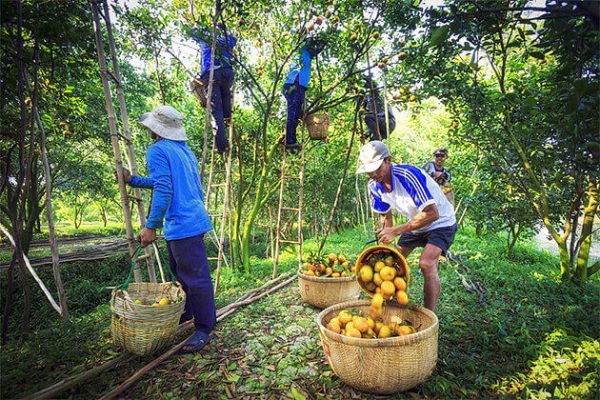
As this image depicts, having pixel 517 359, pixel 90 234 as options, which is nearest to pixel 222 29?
pixel 517 359

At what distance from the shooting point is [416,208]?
300 centimetres

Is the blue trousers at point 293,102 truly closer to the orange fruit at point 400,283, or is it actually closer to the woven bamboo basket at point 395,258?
the woven bamboo basket at point 395,258

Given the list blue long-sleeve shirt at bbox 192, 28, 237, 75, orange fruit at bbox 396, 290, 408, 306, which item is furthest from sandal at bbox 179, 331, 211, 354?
blue long-sleeve shirt at bbox 192, 28, 237, 75

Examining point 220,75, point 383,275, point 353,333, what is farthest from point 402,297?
point 220,75

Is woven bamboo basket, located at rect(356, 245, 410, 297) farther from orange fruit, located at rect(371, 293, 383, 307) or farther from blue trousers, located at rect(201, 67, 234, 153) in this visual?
blue trousers, located at rect(201, 67, 234, 153)

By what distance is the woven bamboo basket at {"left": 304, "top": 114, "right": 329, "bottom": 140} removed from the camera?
17.6ft

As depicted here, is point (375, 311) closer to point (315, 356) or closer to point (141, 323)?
point (315, 356)

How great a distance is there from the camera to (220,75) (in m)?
5.11

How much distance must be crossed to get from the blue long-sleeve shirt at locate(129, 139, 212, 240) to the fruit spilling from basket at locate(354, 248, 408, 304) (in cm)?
163

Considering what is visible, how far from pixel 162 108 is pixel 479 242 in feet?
35.5

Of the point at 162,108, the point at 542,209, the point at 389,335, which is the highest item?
the point at 162,108

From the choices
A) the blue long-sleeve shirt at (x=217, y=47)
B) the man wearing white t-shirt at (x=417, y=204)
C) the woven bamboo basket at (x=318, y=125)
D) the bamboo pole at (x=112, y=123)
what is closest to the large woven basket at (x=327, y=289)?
the man wearing white t-shirt at (x=417, y=204)

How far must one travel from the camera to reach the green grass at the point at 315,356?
237 cm

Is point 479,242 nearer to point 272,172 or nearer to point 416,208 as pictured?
point 272,172
